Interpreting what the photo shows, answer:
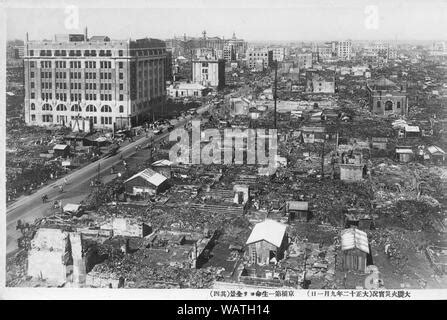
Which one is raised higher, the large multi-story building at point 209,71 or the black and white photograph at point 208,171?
the large multi-story building at point 209,71

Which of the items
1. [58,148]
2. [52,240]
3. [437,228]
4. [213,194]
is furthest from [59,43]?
[437,228]

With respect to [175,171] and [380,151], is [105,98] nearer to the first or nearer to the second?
[175,171]

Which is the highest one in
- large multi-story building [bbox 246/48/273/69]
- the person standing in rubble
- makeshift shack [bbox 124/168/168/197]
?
large multi-story building [bbox 246/48/273/69]

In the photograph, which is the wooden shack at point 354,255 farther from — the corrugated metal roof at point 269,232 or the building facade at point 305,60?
the building facade at point 305,60

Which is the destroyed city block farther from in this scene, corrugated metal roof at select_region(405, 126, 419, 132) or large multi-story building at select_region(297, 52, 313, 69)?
large multi-story building at select_region(297, 52, 313, 69)

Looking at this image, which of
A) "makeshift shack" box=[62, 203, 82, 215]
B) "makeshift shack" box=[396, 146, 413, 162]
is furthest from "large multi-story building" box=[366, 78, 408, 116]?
"makeshift shack" box=[62, 203, 82, 215]

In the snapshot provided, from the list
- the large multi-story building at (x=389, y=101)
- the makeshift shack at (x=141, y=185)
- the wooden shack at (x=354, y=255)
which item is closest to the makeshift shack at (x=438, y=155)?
the large multi-story building at (x=389, y=101)

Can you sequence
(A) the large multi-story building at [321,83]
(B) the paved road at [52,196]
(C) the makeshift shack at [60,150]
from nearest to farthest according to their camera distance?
(B) the paved road at [52,196] → (C) the makeshift shack at [60,150] → (A) the large multi-story building at [321,83]
